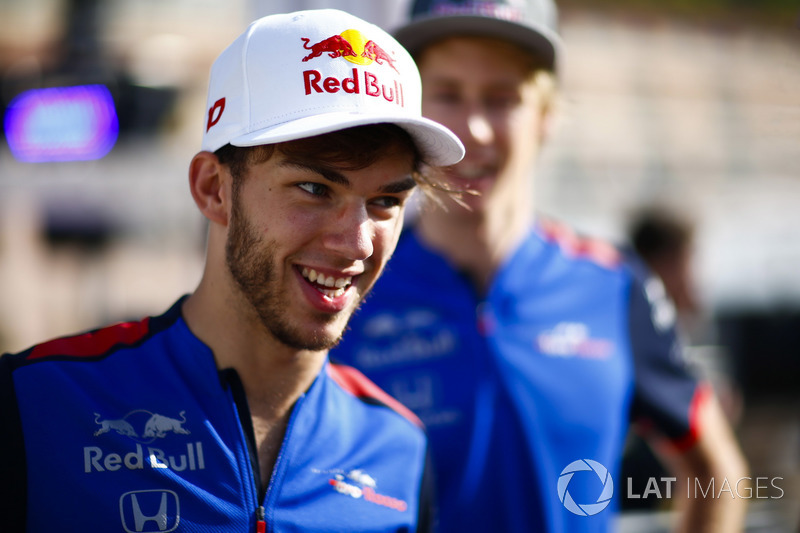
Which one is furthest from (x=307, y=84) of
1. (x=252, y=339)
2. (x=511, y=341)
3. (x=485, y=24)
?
(x=511, y=341)

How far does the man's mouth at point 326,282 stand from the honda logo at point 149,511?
50 centimetres

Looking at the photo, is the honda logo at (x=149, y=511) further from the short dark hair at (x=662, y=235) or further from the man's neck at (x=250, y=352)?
the short dark hair at (x=662, y=235)

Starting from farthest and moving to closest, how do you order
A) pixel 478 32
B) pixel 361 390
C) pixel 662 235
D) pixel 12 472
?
pixel 662 235 < pixel 478 32 < pixel 361 390 < pixel 12 472

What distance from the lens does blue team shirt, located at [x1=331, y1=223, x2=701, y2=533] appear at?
2.30m

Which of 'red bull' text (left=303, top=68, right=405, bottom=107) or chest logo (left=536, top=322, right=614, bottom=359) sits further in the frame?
chest logo (left=536, top=322, right=614, bottom=359)

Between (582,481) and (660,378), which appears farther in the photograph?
(660,378)

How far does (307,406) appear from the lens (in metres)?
1.78

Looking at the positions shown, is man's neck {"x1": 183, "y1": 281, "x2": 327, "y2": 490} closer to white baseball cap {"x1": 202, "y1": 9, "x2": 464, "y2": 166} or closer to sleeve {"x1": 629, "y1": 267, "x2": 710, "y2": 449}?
white baseball cap {"x1": 202, "y1": 9, "x2": 464, "y2": 166}

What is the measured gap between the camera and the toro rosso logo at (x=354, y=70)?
158 centimetres

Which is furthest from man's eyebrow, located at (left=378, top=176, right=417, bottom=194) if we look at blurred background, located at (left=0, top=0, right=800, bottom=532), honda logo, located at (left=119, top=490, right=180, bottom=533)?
blurred background, located at (left=0, top=0, right=800, bottom=532)

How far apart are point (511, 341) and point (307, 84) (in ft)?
3.94

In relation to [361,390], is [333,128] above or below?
above

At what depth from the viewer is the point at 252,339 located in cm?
170

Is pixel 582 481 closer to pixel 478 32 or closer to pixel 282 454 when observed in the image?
pixel 282 454
